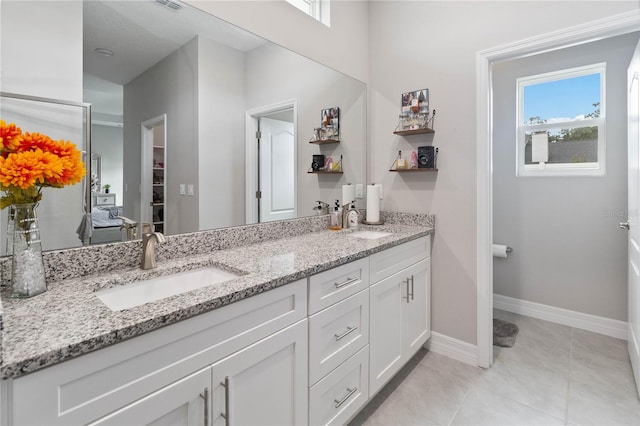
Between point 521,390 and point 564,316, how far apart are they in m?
1.29

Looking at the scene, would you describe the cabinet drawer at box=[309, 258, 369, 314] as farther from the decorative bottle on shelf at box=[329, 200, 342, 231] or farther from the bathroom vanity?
the decorative bottle on shelf at box=[329, 200, 342, 231]

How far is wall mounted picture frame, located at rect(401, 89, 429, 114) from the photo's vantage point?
2.34 m

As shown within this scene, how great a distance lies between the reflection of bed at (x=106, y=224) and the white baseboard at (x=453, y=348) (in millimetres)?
2130

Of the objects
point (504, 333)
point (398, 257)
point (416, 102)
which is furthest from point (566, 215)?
point (398, 257)

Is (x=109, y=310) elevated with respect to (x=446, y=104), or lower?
lower

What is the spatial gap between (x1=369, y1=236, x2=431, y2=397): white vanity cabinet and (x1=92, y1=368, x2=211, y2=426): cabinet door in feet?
3.09

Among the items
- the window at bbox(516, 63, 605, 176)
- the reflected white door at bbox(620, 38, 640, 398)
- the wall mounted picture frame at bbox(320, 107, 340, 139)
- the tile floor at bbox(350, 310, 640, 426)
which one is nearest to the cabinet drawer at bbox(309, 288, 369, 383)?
the tile floor at bbox(350, 310, 640, 426)

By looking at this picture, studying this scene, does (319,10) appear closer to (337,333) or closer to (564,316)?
(337,333)

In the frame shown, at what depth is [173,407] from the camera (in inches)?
34.1

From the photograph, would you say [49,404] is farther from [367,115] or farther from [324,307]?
[367,115]

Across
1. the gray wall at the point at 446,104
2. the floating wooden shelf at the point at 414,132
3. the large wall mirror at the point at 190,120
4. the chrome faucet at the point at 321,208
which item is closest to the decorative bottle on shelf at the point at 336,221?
the chrome faucet at the point at 321,208

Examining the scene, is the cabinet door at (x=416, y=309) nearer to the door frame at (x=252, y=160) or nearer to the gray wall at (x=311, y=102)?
the gray wall at (x=311, y=102)

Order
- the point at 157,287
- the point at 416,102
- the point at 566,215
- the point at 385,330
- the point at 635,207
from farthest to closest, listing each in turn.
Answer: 1. the point at 566,215
2. the point at 416,102
3. the point at 635,207
4. the point at 385,330
5. the point at 157,287

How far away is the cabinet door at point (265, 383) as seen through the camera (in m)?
0.98
